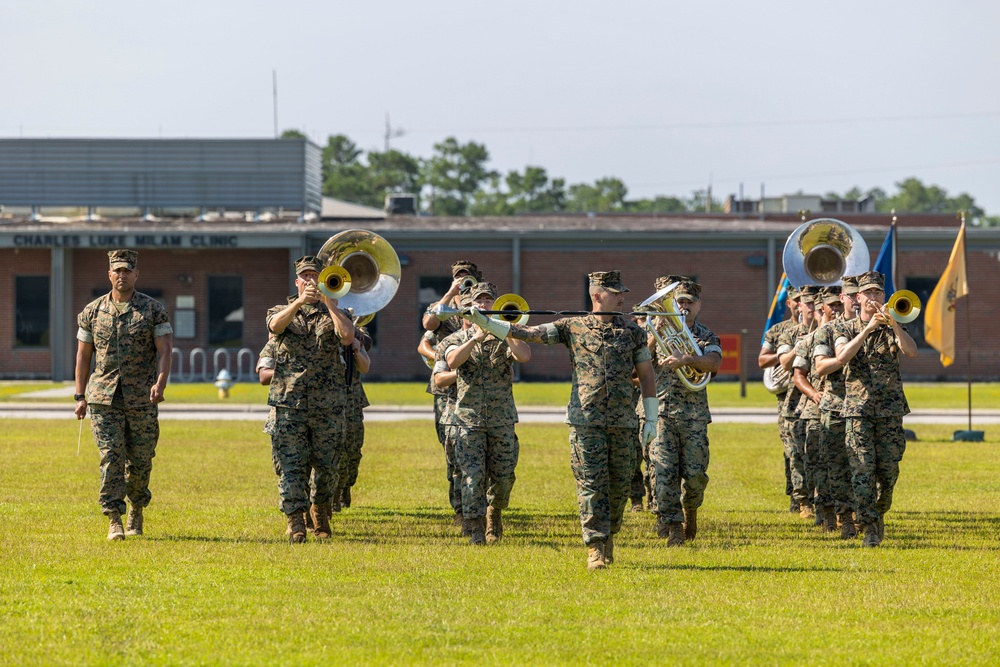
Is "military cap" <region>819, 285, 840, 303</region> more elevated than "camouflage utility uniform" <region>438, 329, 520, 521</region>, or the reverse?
"military cap" <region>819, 285, 840, 303</region>

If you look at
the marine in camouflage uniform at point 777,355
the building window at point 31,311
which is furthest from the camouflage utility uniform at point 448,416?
the building window at point 31,311

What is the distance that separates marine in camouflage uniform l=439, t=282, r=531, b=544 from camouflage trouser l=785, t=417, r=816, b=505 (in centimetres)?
333

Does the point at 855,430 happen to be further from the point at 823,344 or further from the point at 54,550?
the point at 54,550

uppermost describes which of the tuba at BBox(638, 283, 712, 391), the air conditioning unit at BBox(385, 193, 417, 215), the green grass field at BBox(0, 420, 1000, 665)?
the air conditioning unit at BBox(385, 193, 417, 215)

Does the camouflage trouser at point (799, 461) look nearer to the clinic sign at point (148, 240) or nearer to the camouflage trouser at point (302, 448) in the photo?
the camouflage trouser at point (302, 448)

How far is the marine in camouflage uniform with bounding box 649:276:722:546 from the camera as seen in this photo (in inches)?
450

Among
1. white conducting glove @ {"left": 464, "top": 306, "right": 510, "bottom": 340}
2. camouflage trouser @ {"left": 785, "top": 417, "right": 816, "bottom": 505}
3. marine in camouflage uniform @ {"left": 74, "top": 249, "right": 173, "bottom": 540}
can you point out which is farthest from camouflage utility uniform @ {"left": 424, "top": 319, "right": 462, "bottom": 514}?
camouflage trouser @ {"left": 785, "top": 417, "right": 816, "bottom": 505}

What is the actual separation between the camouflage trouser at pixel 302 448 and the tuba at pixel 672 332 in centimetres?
278

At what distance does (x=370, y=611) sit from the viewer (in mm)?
8633

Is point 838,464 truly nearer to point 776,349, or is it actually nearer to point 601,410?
point 776,349

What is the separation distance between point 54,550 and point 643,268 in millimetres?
30292

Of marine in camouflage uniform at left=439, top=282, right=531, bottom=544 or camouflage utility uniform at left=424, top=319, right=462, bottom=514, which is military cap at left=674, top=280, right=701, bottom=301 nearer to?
marine in camouflage uniform at left=439, top=282, right=531, bottom=544

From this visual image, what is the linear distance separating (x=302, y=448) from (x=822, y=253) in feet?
20.1

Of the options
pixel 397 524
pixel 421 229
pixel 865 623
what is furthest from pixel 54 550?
pixel 421 229
